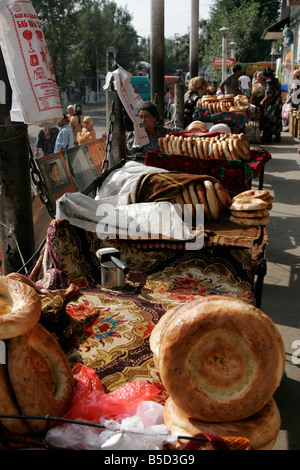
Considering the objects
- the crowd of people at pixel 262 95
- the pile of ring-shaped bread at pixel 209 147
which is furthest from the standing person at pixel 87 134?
the pile of ring-shaped bread at pixel 209 147

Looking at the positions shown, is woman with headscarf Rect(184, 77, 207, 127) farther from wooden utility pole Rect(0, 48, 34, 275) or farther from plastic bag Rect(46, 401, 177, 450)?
plastic bag Rect(46, 401, 177, 450)

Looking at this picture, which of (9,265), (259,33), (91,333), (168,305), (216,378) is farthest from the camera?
(259,33)

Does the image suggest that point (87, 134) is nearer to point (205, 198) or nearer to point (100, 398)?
point (205, 198)

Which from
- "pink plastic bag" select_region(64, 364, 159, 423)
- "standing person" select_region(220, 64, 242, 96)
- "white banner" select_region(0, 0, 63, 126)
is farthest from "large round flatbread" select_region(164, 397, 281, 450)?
"standing person" select_region(220, 64, 242, 96)

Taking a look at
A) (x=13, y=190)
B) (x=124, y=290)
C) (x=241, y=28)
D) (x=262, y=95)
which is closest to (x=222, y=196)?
(x=124, y=290)

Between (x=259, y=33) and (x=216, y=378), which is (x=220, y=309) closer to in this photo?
(x=216, y=378)

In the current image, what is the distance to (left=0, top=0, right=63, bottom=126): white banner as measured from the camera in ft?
9.78

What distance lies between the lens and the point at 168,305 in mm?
3006

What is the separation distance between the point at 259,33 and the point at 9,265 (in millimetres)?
40840

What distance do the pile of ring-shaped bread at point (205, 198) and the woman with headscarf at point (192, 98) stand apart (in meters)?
6.96

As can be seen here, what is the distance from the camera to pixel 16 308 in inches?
71.0

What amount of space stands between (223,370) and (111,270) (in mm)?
1694

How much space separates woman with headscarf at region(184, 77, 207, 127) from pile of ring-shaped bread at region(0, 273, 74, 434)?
9.32 meters

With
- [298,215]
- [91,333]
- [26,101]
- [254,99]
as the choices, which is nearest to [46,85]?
[26,101]
